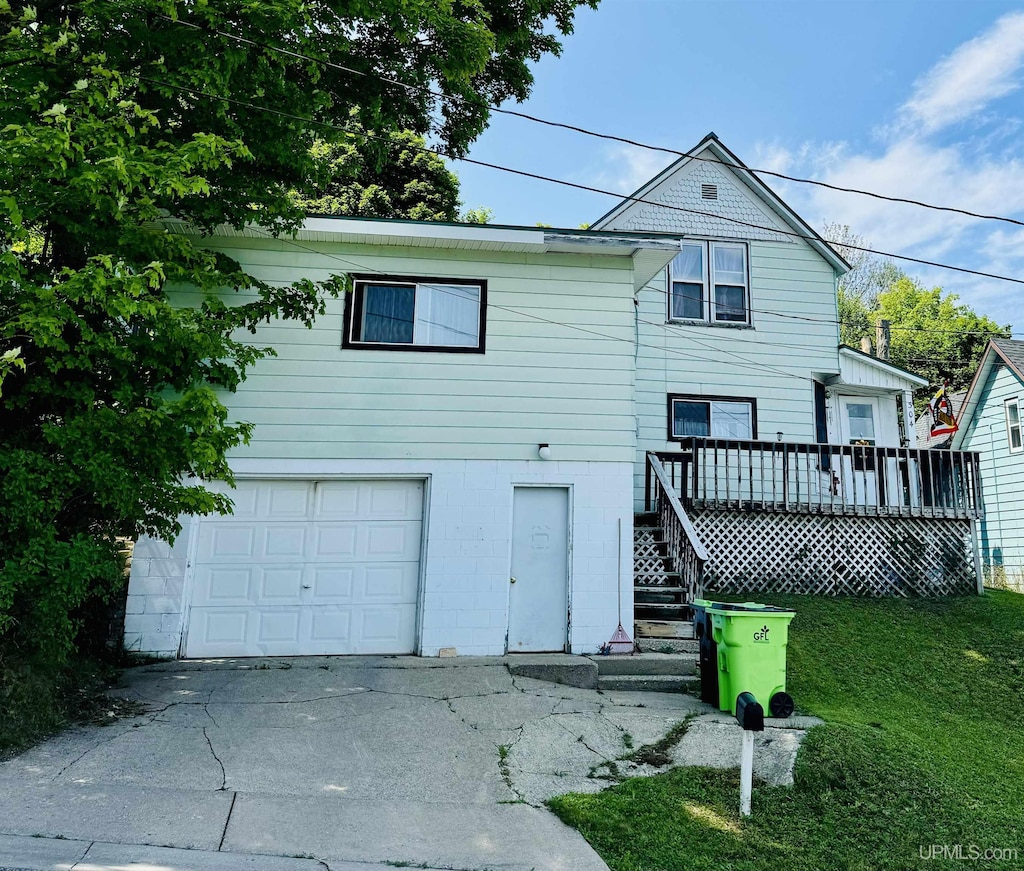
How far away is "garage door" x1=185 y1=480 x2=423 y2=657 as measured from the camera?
8383mm

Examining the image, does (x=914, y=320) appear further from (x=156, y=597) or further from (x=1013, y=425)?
(x=156, y=597)

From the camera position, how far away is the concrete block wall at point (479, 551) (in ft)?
27.2

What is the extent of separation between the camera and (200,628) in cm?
830

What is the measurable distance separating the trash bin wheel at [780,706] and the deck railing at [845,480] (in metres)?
4.89

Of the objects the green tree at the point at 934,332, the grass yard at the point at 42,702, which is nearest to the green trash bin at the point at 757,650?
the grass yard at the point at 42,702

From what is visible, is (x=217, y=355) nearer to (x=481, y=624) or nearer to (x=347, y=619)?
(x=347, y=619)

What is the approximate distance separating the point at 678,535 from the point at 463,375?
3.69 m

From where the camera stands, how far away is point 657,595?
9.30 metres

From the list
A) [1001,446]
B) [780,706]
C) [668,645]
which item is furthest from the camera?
[1001,446]

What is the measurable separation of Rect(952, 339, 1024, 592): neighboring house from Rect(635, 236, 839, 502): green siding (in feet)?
21.5

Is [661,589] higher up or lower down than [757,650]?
higher up

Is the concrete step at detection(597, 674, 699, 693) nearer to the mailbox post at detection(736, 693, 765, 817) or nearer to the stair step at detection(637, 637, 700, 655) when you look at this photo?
the stair step at detection(637, 637, 700, 655)

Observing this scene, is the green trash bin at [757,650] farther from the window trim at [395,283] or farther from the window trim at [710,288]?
the window trim at [710,288]

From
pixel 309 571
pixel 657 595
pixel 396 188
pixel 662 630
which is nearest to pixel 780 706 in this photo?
pixel 662 630
